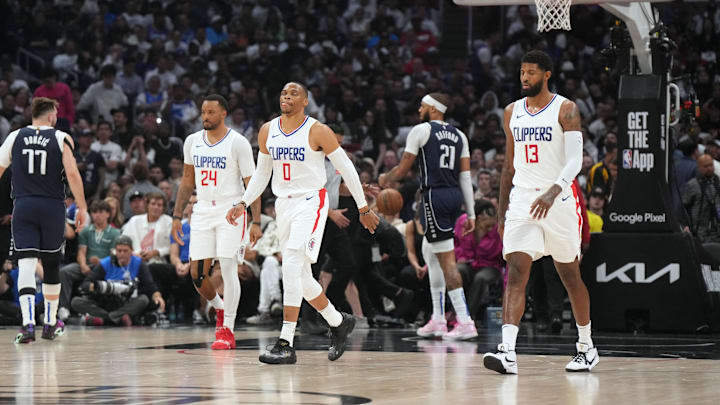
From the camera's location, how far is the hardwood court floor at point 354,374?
6508 millimetres

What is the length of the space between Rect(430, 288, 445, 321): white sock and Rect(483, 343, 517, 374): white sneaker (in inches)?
171

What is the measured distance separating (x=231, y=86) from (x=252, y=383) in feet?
49.1

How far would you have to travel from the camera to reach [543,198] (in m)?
7.90

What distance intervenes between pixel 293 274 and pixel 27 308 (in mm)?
3538

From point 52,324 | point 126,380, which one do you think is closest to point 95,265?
point 52,324

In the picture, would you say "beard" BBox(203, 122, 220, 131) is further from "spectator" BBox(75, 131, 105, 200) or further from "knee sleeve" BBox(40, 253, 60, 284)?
"spectator" BBox(75, 131, 105, 200)

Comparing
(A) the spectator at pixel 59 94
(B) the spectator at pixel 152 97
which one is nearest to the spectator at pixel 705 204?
(B) the spectator at pixel 152 97

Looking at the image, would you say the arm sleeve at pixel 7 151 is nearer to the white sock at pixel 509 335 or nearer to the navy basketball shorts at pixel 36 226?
the navy basketball shorts at pixel 36 226

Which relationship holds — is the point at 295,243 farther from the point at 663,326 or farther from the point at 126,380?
the point at 663,326

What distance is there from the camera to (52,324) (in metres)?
11.3

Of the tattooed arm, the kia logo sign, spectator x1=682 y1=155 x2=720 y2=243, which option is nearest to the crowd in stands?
spectator x1=682 y1=155 x2=720 y2=243

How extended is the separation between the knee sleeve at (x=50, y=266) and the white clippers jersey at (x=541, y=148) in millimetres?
5126

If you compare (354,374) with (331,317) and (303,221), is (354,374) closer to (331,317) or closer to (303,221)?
(331,317)

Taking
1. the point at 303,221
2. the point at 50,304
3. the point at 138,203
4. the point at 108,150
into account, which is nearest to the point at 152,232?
the point at 138,203
